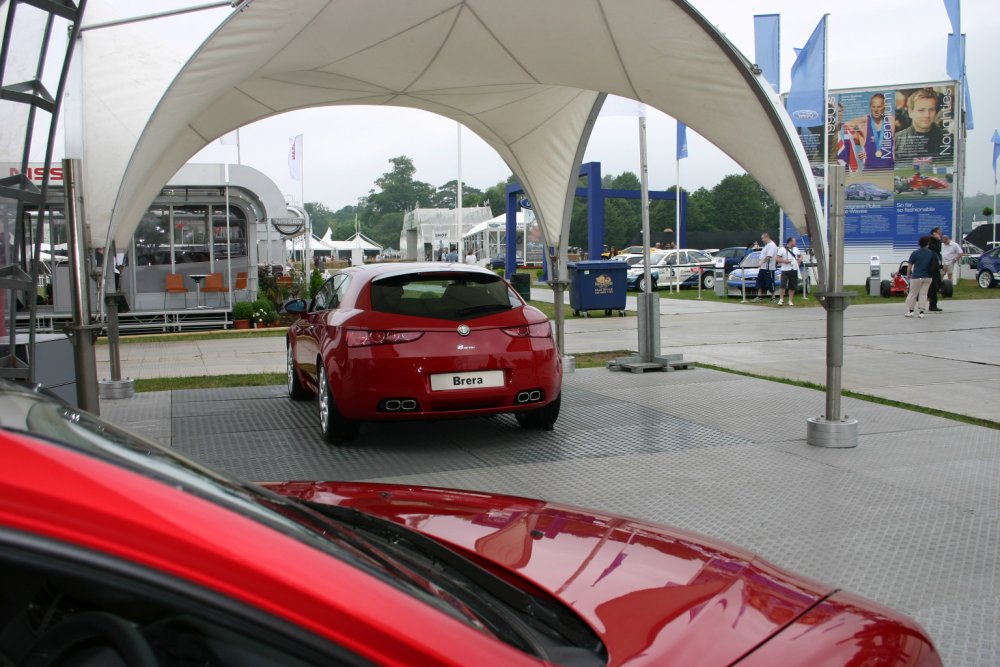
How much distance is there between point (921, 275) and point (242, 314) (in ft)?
46.1

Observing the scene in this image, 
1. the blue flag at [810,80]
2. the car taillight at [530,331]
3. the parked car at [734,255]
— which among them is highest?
the blue flag at [810,80]

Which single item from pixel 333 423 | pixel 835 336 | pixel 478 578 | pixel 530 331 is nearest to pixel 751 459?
pixel 835 336

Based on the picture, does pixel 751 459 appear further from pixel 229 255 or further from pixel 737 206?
pixel 737 206

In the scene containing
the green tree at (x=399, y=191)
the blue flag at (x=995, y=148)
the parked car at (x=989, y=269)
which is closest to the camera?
the parked car at (x=989, y=269)

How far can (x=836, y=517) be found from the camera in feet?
16.1

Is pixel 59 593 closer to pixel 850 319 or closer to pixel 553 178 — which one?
pixel 553 178

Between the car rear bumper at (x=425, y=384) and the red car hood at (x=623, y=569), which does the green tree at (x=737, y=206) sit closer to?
the car rear bumper at (x=425, y=384)

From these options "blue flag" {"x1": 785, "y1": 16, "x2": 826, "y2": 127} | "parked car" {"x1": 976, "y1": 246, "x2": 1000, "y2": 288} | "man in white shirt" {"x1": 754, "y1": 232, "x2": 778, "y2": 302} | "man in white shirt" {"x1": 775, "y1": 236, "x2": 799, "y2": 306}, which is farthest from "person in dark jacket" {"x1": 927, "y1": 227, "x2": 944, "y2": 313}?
"parked car" {"x1": 976, "y1": 246, "x2": 1000, "y2": 288}

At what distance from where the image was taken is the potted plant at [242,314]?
18.8 metres

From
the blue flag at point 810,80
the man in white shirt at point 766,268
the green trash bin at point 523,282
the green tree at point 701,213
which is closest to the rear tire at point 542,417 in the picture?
the green trash bin at point 523,282

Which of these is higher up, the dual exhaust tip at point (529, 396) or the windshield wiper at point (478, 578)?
the windshield wiper at point (478, 578)

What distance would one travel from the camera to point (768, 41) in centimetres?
2383

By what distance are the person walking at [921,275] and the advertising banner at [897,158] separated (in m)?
13.0

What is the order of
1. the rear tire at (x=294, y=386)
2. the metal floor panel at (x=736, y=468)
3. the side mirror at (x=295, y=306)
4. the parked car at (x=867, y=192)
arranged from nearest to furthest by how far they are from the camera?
1. the metal floor panel at (x=736, y=468)
2. the side mirror at (x=295, y=306)
3. the rear tire at (x=294, y=386)
4. the parked car at (x=867, y=192)
